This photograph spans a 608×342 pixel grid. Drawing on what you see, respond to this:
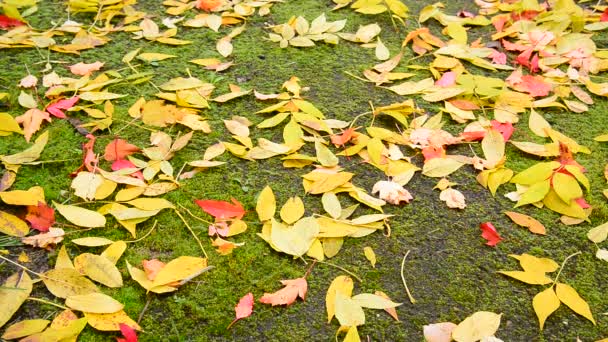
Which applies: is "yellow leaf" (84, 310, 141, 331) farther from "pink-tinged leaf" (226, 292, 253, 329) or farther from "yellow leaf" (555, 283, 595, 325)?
"yellow leaf" (555, 283, 595, 325)

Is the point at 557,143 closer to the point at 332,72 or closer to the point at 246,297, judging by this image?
the point at 332,72

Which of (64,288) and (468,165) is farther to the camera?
(468,165)

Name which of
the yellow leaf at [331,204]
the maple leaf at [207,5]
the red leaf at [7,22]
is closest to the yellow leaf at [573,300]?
the yellow leaf at [331,204]

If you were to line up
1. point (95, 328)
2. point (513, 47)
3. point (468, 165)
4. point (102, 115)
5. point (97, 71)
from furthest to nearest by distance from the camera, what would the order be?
point (513, 47) < point (97, 71) < point (102, 115) < point (468, 165) < point (95, 328)

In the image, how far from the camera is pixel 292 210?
163 cm

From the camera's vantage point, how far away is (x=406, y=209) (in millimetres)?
1686

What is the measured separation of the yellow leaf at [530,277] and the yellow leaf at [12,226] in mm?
1246

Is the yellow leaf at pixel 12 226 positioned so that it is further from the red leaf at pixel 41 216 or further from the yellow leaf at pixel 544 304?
the yellow leaf at pixel 544 304

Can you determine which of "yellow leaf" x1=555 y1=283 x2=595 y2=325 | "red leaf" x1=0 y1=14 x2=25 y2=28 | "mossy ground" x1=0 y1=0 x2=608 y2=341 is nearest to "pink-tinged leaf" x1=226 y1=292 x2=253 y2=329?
"mossy ground" x1=0 y1=0 x2=608 y2=341

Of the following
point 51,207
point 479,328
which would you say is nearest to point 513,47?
point 479,328

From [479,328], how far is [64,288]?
98 centimetres

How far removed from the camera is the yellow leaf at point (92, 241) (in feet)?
4.98

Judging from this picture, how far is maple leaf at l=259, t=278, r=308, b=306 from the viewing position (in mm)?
1413

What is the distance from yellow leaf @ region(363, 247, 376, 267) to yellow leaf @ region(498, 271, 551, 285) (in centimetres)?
33
